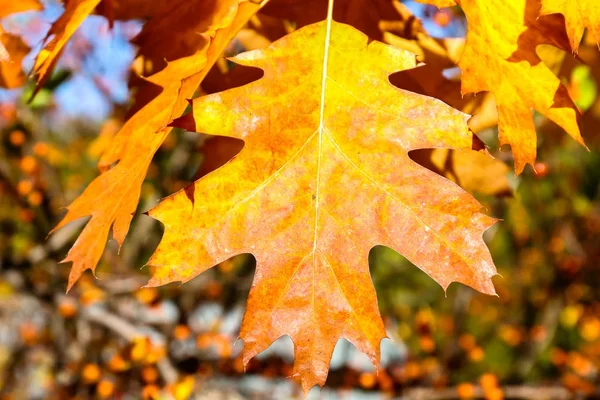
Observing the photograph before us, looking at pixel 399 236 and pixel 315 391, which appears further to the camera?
pixel 315 391

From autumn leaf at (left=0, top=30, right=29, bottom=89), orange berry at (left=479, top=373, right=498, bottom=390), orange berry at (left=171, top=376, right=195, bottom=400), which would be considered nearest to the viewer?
autumn leaf at (left=0, top=30, right=29, bottom=89)

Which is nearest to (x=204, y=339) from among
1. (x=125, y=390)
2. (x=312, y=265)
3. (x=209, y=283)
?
(x=125, y=390)

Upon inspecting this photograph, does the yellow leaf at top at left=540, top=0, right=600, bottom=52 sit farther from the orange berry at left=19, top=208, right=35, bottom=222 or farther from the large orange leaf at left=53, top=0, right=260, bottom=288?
the orange berry at left=19, top=208, right=35, bottom=222

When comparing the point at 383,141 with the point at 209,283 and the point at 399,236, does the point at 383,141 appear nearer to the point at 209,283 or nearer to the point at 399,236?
the point at 399,236

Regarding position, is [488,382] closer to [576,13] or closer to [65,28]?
[576,13]

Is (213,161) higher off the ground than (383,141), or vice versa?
(383,141)

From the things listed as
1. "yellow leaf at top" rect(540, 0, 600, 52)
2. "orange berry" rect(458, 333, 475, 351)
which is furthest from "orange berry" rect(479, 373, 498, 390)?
"yellow leaf at top" rect(540, 0, 600, 52)

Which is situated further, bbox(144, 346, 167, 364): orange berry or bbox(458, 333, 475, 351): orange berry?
bbox(458, 333, 475, 351): orange berry
